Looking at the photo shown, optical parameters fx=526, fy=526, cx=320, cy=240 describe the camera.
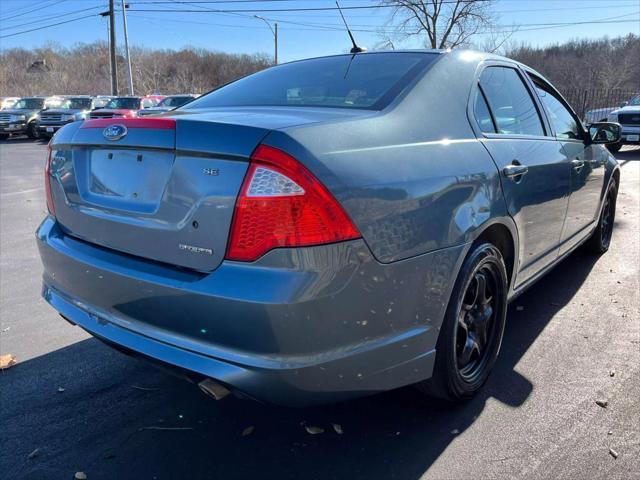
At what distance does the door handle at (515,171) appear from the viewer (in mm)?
2559

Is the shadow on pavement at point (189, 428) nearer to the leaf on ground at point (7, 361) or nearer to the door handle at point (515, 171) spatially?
the leaf on ground at point (7, 361)

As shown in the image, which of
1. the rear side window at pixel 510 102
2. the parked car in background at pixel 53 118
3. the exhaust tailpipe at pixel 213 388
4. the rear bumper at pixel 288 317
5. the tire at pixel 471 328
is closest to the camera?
the rear bumper at pixel 288 317

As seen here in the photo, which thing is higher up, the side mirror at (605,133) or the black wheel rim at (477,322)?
the side mirror at (605,133)

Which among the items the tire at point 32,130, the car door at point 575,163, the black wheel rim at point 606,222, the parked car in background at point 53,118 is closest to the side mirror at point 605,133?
the car door at point 575,163

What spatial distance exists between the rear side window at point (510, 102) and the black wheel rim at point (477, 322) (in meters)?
0.82

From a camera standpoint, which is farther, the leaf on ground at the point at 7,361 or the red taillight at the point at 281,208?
the leaf on ground at the point at 7,361

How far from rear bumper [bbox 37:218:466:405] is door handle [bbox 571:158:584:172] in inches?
71.7

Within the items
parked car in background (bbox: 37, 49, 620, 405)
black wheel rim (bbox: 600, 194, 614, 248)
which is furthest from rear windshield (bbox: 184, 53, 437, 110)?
black wheel rim (bbox: 600, 194, 614, 248)

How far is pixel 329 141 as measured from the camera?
183cm

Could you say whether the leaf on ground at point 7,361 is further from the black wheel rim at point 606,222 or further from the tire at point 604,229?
the black wheel rim at point 606,222

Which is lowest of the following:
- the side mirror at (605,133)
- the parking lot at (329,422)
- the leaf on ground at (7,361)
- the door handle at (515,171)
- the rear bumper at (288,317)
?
the parking lot at (329,422)

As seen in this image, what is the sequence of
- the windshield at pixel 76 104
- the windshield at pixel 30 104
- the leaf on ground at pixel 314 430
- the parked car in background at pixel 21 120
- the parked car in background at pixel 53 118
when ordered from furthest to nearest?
the windshield at pixel 30 104
the windshield at pixel 76 104
the parked car in background at pixel 21 120
the parked car in background at pixel 53 118
the leaf on ground at pixel 314 430

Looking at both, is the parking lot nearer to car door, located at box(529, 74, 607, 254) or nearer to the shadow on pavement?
the shadow on pavement

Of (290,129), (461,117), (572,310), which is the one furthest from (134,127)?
(572,310)
